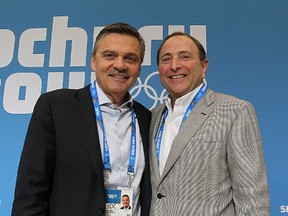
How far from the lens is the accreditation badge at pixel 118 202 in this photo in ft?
5.17

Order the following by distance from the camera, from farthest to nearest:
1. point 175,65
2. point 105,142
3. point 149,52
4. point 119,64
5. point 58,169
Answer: point 149,52, point 175,65, point 119,64, point 105,142, point 58,169

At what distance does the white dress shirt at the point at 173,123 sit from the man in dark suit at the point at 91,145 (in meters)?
0.10

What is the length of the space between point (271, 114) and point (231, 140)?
1.47m

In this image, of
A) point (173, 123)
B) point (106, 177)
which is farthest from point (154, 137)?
point (106, 177)

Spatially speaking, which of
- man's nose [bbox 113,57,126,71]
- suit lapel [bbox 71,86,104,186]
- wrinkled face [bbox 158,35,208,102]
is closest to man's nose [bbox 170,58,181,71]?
wrinkled face [bbox 158,35,208,102]

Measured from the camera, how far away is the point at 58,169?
59.5 inches

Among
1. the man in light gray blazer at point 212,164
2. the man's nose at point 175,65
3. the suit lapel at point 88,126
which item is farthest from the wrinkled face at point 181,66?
the suit lapel at point 88,126

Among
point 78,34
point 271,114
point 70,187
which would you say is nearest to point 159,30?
point 78,34

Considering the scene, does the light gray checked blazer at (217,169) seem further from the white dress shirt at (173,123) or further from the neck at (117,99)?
the neck at (117,99)

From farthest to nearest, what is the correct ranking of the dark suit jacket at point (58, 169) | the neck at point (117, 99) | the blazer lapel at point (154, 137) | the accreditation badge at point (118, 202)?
the neck at point (117, 99)
the blazer lapel at point (154, 137)
the accreditation badge at point (118, 202)
the dark suit jacket at point (58, 169)

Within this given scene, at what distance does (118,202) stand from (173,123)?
510mm

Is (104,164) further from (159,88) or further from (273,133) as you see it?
(273,133)

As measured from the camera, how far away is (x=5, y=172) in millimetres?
3053

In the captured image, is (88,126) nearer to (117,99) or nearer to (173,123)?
(117,99)
